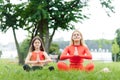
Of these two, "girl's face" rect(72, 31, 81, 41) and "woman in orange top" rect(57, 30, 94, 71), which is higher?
"girl's face" rect(72, 31, 81, 41)

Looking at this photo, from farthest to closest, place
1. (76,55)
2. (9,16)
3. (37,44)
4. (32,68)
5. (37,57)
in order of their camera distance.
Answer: (9,16) → (37,44) → (37,57) → (76,55) → (32,68)

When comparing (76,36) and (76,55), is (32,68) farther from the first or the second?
(76,36)

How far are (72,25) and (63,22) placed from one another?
A: 0.65 metres

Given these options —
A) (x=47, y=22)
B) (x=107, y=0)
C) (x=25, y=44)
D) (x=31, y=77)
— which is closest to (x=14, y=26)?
(x=47, y=22)

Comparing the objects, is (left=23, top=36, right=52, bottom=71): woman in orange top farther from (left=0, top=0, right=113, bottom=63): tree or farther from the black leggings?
(left=0, top=0, right=113, bottom=63): tree

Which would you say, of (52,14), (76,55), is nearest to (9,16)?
(52,14)

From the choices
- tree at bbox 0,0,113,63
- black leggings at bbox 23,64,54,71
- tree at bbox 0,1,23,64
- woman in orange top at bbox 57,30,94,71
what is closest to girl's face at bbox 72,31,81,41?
woman in orange top at bbox 57,30,94,71

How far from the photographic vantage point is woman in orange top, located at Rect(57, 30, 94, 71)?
9117mm

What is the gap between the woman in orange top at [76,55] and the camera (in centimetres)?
912

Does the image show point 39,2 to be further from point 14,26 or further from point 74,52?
point 74,52

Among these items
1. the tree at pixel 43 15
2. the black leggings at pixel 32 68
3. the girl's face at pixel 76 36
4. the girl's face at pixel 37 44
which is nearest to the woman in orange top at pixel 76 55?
the girl's face at pixel 76 36

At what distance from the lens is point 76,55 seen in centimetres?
923

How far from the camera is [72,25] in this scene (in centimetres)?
2041

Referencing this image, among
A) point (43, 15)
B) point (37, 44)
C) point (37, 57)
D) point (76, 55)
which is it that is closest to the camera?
point (76, 55)
